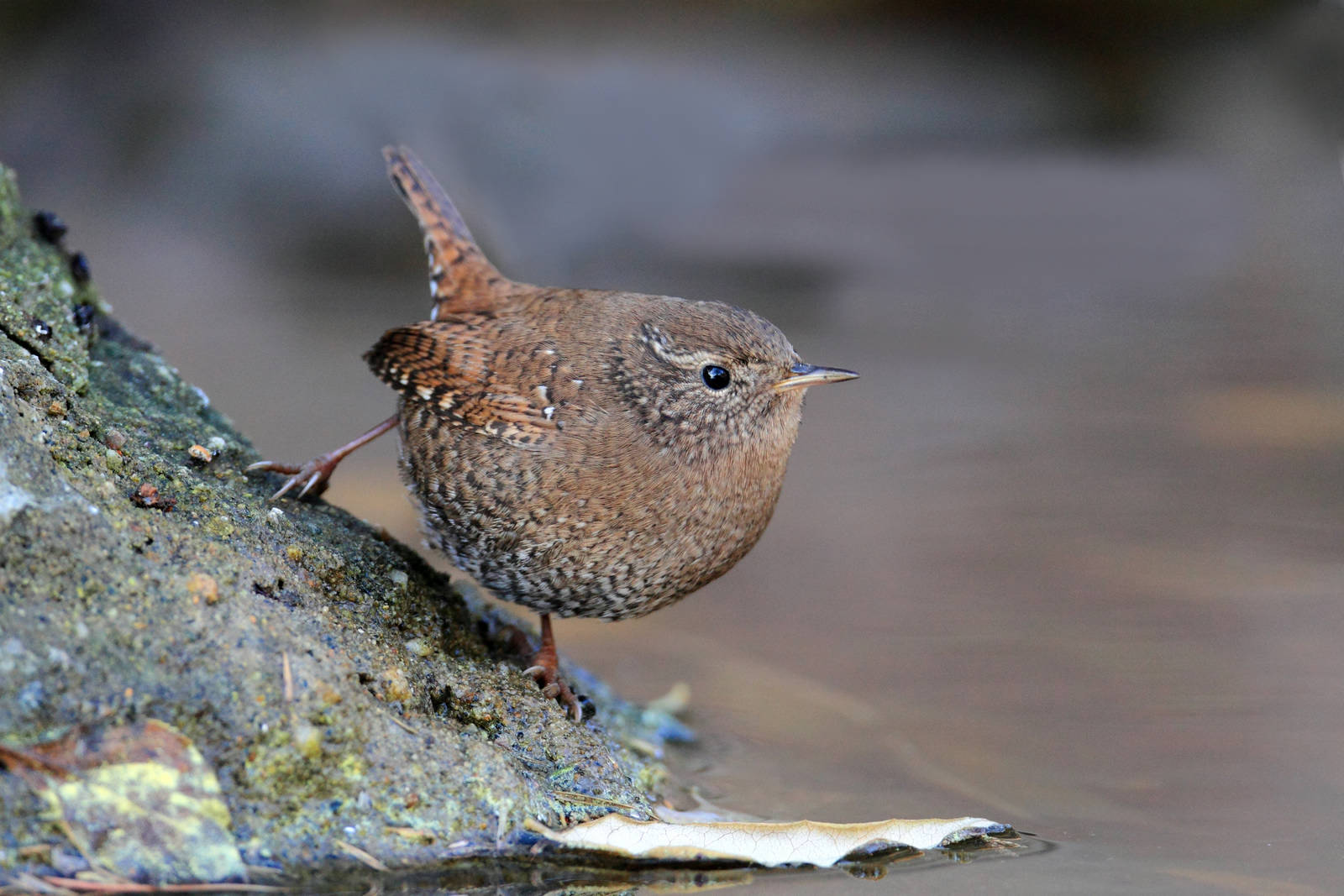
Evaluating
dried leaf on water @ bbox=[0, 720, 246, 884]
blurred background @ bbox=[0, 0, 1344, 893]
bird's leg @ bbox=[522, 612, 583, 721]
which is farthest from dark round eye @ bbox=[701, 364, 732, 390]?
blurred background @ bbox=[0, 0, 1344, 893]

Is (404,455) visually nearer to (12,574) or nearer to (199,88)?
(12,574)

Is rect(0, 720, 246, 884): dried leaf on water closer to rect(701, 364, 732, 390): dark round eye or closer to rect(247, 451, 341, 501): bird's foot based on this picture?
rect(247, 451, 341, 501): bird's foot

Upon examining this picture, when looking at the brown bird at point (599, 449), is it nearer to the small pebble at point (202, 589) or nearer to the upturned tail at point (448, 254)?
the upturned tail at point (448, 254)

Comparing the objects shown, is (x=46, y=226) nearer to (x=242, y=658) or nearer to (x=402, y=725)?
→ (x=242, y=658)

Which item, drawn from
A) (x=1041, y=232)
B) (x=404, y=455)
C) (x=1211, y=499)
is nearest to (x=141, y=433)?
(x=404, y=455)

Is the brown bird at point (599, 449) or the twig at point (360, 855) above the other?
the brown bird at point (599, 449)

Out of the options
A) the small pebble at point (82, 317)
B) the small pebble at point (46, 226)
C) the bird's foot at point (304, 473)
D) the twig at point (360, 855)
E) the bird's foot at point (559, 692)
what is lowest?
the twig at point (360, 855)

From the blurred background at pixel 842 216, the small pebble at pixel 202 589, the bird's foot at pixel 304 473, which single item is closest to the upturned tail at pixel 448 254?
the bird's foot at pixel 304 473
